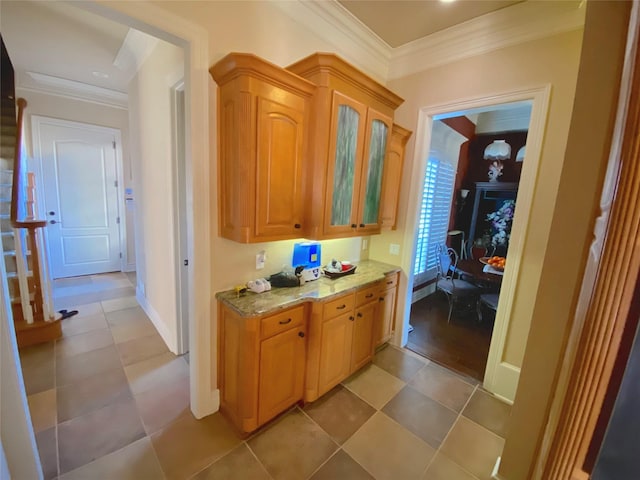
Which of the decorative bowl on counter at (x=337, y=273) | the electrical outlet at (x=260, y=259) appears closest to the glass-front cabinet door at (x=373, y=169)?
the decorative bowl on counter at (x=337, y=273)

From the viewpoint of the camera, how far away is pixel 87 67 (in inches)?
129

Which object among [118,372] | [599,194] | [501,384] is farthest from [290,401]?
[599,194]

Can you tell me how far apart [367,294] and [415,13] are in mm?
2336

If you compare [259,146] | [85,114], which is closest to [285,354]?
[259,146]

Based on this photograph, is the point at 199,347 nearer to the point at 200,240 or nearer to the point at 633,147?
the point at 200,240

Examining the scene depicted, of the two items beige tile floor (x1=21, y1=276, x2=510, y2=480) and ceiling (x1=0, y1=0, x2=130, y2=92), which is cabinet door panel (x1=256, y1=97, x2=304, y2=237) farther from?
ceiling (x1=0, y1=0, x2=130, y2=92)

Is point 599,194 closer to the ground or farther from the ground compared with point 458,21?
closer to the ground

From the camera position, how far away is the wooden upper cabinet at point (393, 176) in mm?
2500

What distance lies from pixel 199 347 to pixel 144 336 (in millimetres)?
1514

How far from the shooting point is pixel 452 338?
310 cm

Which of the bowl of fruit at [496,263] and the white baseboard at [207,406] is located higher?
the bowl of fruit at [496,263]

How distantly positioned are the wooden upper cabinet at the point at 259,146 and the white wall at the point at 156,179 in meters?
0.86

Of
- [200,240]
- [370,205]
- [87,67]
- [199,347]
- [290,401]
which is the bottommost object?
[290,401]

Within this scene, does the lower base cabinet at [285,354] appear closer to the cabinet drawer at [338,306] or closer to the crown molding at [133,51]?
the cabinet drawer at [338,306]
